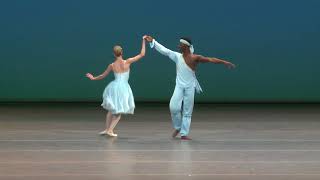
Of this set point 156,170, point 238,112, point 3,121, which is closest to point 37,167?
point 156,170

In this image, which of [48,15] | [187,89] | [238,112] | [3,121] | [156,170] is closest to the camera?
[156,170]

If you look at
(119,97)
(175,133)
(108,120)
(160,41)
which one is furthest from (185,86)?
(160,41)

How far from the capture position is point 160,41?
2072cm

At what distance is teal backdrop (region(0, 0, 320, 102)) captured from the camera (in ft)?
67.9

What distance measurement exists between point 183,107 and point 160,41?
7.38 m

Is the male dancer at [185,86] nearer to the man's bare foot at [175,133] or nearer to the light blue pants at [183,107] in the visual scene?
the light blue pants at [183,107]

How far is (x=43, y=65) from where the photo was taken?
2088 centimetres

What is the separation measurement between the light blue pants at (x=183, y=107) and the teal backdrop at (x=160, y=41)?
7.28 m

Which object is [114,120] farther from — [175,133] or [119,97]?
[175,133]

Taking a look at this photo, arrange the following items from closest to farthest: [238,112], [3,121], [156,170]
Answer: [156,170]
[3,121]
[238,112]

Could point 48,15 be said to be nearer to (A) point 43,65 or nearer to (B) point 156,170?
(A) point 43,65

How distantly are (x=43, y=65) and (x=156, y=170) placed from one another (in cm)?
1139

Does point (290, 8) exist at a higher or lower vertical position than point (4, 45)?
higher

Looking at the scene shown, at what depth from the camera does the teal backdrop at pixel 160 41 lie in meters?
20.7
